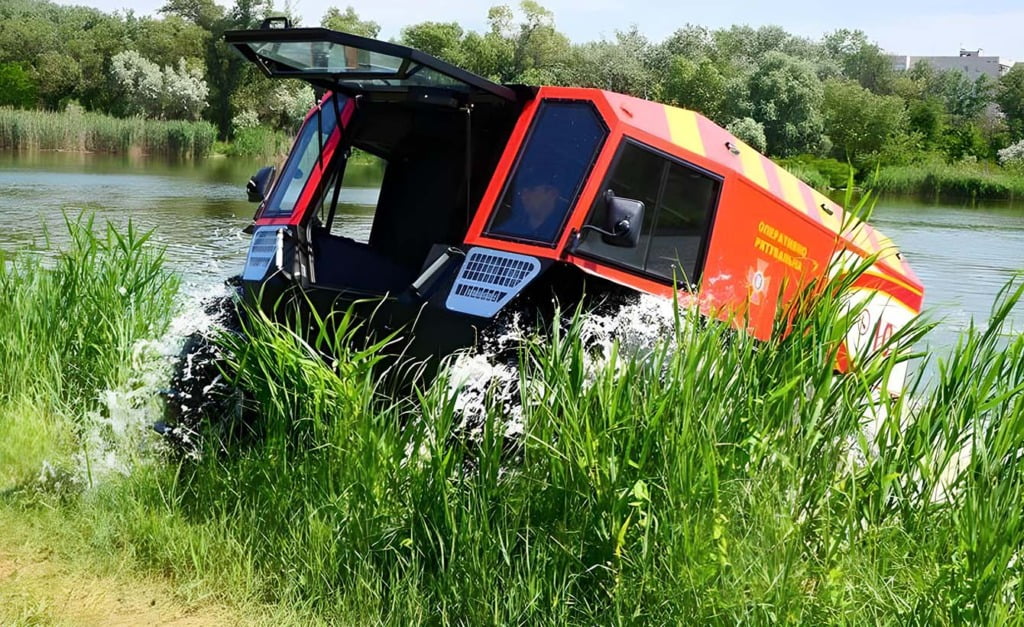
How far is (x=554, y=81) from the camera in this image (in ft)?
217

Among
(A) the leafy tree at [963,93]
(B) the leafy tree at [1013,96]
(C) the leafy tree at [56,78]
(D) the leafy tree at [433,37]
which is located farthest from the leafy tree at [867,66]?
(C) the leafy tree at [56,78]

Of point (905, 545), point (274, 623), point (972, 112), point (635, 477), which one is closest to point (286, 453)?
point (274, 623)

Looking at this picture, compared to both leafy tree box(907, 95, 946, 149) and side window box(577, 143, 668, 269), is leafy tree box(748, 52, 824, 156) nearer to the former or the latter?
leafy tree box(907, 95, 946, 149)

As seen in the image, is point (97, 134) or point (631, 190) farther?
point (97, 134)

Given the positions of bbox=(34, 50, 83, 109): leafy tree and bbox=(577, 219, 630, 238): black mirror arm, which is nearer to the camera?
bbox=(577, 219, 630, 238): black mirror arm

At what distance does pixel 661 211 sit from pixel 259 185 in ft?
9.74

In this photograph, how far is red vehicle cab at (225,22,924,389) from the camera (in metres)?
5.58

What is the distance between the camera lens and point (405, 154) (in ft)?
24.2

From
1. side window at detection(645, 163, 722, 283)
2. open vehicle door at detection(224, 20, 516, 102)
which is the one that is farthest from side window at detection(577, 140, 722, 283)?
open vehicle door at detection(224, 20, 516, 102)

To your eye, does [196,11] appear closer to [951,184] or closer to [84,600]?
[951,184]

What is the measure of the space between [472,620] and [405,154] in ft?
13.7

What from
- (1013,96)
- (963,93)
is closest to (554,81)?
(1013,96)

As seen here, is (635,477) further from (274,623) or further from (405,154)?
(405,154)

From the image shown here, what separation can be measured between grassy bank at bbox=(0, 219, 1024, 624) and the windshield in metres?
2.39
